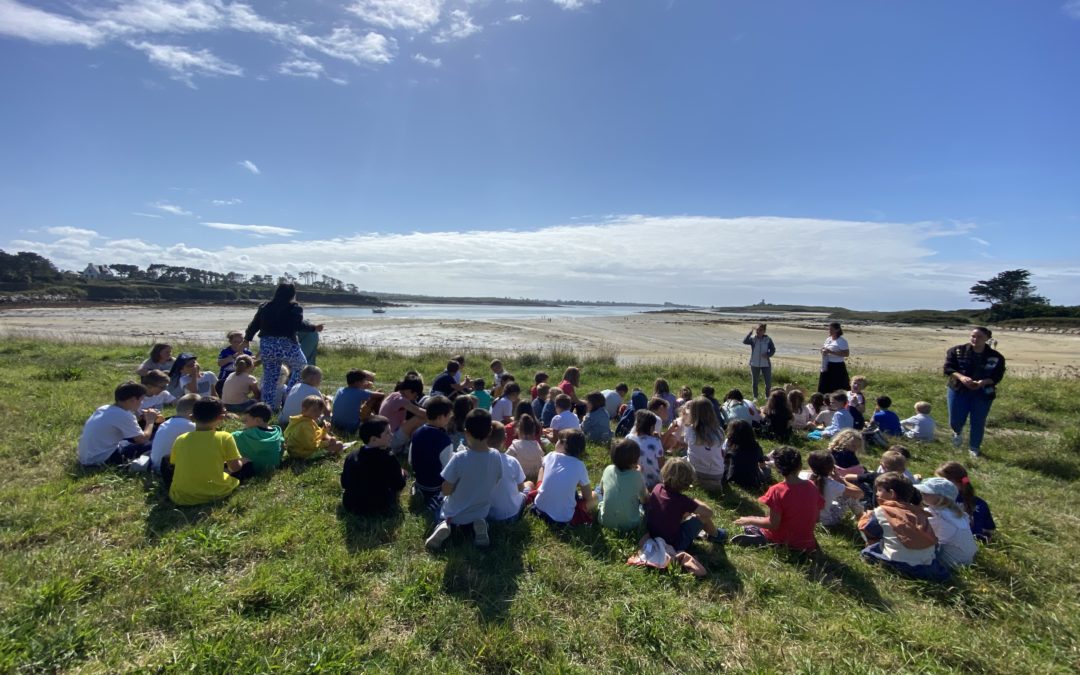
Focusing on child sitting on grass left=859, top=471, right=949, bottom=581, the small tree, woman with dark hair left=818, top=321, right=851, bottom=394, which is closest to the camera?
child sitting on grass left=859, top=471, right=949, bottom=581

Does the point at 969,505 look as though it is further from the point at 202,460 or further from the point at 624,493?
the point at 202,460

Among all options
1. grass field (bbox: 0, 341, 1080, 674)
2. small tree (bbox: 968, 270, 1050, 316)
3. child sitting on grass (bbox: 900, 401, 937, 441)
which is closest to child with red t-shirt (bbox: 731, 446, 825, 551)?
grass field (bbox: 0, 341, 1080, 674)

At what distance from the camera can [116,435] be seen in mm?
5750

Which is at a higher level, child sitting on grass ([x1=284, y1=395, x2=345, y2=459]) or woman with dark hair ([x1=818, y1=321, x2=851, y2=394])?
woman with dark hair ([x1=818, y1=321, x2=851, y2=394])

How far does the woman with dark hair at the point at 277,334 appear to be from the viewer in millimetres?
8180

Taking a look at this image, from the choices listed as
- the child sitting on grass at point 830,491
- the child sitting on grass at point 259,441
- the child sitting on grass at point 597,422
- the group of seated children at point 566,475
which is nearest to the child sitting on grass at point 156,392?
the group of seated children at point 566,475

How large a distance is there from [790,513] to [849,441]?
188 cm

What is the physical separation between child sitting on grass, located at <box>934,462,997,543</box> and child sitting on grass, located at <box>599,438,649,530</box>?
2930 mm

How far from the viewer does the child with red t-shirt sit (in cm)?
435

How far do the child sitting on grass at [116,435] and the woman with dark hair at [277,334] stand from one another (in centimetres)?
238

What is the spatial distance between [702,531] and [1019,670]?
2.19 metres

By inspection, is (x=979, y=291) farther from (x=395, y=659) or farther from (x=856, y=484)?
(x=395, y=659)

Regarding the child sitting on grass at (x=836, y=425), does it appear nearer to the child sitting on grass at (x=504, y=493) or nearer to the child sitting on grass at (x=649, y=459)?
the child sitting on grass at (x=649, y=459)

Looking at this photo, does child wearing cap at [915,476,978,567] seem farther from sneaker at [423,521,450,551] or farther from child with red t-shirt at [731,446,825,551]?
sneaker at [423,521,450,551]
